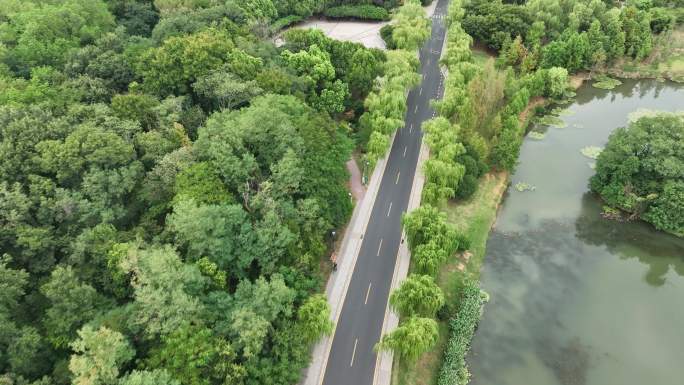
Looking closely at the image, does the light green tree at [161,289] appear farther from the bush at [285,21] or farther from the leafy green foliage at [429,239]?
the bush at [285,21]

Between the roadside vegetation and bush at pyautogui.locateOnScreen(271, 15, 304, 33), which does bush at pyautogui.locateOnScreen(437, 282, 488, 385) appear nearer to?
the roadside vegetation

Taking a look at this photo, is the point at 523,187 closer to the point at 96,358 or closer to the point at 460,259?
the point at 460,259

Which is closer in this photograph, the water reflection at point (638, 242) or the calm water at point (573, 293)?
the calm water at point (573, 293)

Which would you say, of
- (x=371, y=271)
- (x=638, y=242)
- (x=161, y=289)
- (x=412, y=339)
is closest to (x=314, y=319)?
(x=412, y=339)

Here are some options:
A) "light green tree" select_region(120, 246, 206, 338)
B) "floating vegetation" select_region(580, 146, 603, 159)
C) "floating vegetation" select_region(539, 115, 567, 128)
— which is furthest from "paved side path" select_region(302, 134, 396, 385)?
"floating vegetation" select_region(539, 115, 567, 128)

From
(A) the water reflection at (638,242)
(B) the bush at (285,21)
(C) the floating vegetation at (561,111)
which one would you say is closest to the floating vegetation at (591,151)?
(C) the floating vegetation at (561,111)
